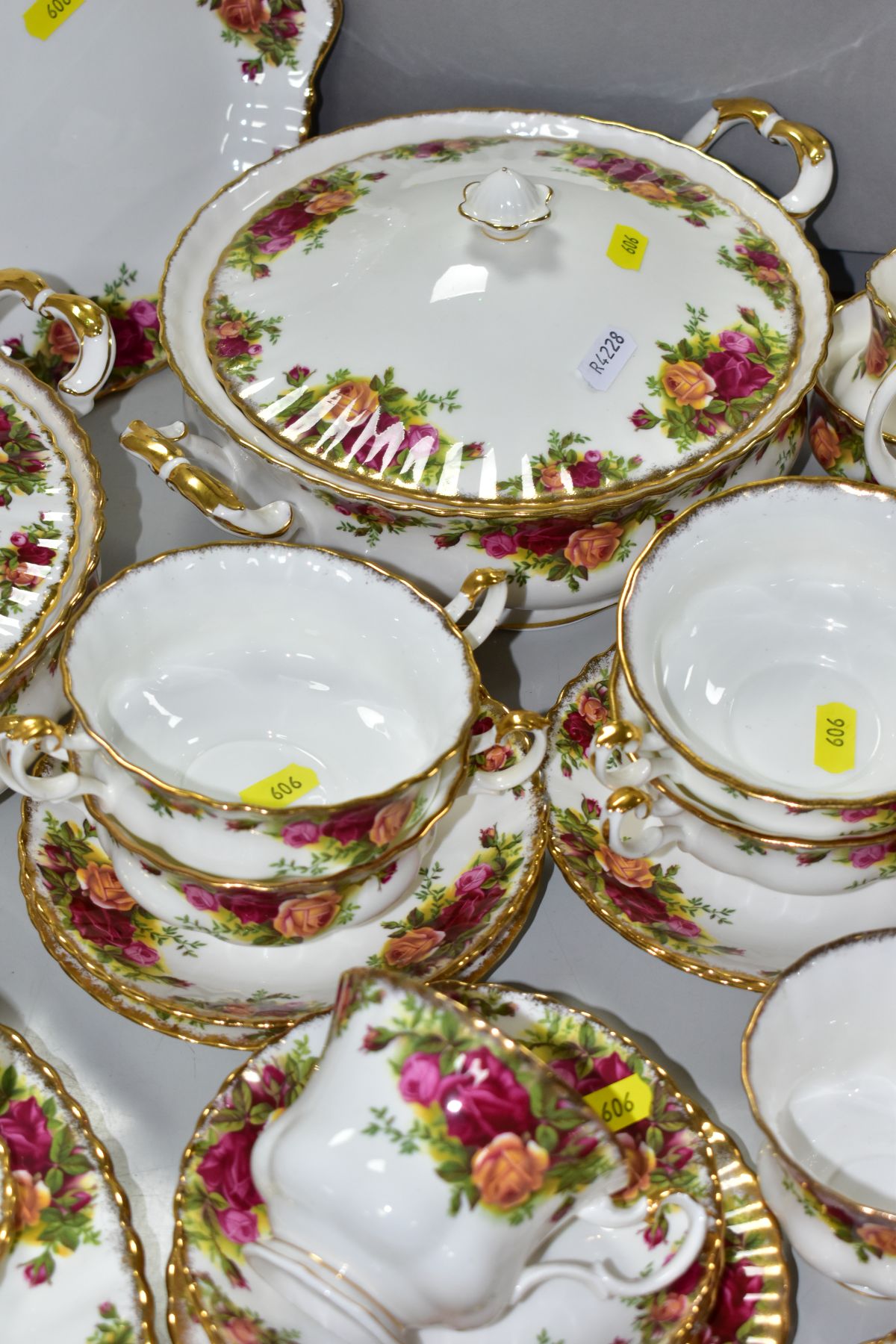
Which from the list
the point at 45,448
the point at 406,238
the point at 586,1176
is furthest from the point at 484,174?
the point at 586,1176

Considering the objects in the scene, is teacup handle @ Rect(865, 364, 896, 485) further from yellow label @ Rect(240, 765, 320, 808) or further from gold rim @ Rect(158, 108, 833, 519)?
yellow label @ Rect(240, 765, 320, 808)

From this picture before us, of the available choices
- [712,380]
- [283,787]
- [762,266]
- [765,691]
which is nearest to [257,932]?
[283,787]

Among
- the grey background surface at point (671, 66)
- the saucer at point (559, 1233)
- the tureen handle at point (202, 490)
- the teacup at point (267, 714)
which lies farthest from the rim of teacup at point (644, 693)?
the grey background surface at point (671, 66)

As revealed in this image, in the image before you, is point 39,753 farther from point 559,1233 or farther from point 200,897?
point 559,1233

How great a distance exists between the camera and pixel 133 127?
154 centimetres

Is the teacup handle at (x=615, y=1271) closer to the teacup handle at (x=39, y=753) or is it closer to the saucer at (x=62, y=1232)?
the saucer at (x=62, y=1232)

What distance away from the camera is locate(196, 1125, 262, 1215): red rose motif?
0.95 meters

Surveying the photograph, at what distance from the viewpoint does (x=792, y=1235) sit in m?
0.95

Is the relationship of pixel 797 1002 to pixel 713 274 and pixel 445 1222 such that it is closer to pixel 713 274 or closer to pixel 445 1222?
pixel 445 1222

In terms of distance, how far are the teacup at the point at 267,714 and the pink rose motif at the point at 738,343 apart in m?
0.31

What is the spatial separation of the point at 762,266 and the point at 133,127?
700 millimetres

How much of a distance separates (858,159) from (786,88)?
0.39ft

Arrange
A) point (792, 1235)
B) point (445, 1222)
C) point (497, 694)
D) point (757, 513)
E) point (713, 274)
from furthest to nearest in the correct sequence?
point (497, 694)
point (713, 274)
point (757, 513)
point (792, 1235)
point (445, 1222)

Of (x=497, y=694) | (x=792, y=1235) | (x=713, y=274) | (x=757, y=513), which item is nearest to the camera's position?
(x=792, y=1235)
